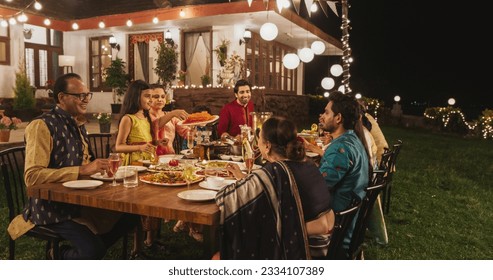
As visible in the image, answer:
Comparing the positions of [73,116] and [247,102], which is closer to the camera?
[73,116]

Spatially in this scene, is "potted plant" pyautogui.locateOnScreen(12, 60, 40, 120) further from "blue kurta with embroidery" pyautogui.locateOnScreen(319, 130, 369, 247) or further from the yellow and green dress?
"blue kurta with embroidery" pyautogui.locateOnScreen(319, 130, 369, 247)

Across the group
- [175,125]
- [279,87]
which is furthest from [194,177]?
[279,87]

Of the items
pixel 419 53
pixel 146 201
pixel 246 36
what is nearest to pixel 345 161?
pixel 146 201

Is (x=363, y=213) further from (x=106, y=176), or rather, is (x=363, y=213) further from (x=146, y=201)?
(x=106, y=176)

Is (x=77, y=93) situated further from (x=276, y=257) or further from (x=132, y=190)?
(x=276, y=257)

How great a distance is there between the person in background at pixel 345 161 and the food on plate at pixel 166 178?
2.87 feet

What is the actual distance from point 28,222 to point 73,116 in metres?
0.74

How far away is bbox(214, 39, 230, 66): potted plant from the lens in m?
11.6

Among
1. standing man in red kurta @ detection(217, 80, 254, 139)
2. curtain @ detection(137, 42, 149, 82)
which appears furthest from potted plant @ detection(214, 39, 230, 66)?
standing man in red kurta @ detection(217, 80, 254, 139)

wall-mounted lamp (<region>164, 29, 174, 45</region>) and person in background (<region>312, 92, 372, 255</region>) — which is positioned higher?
wall-mounted lamp (<region>164, 29, 174, 45</region>)

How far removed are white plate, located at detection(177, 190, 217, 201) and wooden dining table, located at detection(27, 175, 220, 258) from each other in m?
0.02

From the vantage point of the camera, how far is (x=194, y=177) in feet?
8.75

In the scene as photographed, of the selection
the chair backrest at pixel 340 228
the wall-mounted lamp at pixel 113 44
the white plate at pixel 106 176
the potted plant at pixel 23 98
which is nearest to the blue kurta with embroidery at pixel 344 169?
the chair backrest at pixel 340 228
